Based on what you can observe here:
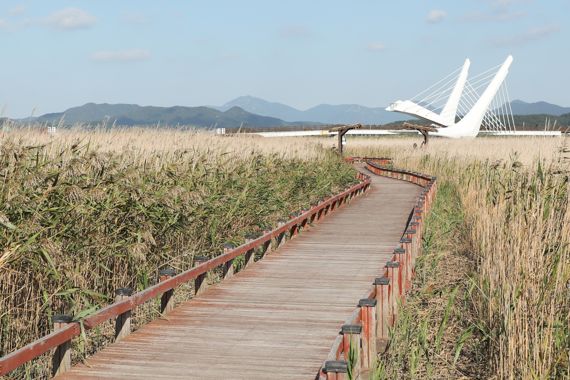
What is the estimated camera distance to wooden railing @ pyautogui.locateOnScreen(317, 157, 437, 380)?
5.71 m

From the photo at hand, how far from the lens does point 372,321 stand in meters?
6.89

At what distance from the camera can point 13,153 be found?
26.5 feet

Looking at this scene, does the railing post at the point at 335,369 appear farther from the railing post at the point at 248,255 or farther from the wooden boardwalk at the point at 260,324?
the railing post at the point at 248,255

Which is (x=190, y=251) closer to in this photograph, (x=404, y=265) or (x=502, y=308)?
(x=404, y=265)

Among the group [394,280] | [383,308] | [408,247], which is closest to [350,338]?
[383,308]

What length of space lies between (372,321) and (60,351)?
2.63 m

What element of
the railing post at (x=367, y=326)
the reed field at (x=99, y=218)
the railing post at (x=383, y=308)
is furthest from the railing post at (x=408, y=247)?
the railing post at (x=367, y=326)

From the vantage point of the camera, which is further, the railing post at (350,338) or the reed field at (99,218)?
the reed field at (99,218)

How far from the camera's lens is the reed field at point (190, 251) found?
6832mm

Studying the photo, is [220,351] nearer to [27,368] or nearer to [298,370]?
[298,370]

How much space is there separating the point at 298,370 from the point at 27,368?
2.17 metres

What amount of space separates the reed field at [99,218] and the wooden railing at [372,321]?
2021 millimetres

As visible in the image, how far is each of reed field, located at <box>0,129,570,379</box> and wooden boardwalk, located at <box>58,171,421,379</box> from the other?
0.55 m

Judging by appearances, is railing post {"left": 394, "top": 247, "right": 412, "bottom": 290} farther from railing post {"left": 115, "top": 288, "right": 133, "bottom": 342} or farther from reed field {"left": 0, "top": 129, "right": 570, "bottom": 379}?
railing post {"left": 115, "top": 288, "right": 133, "bottom": 342}
